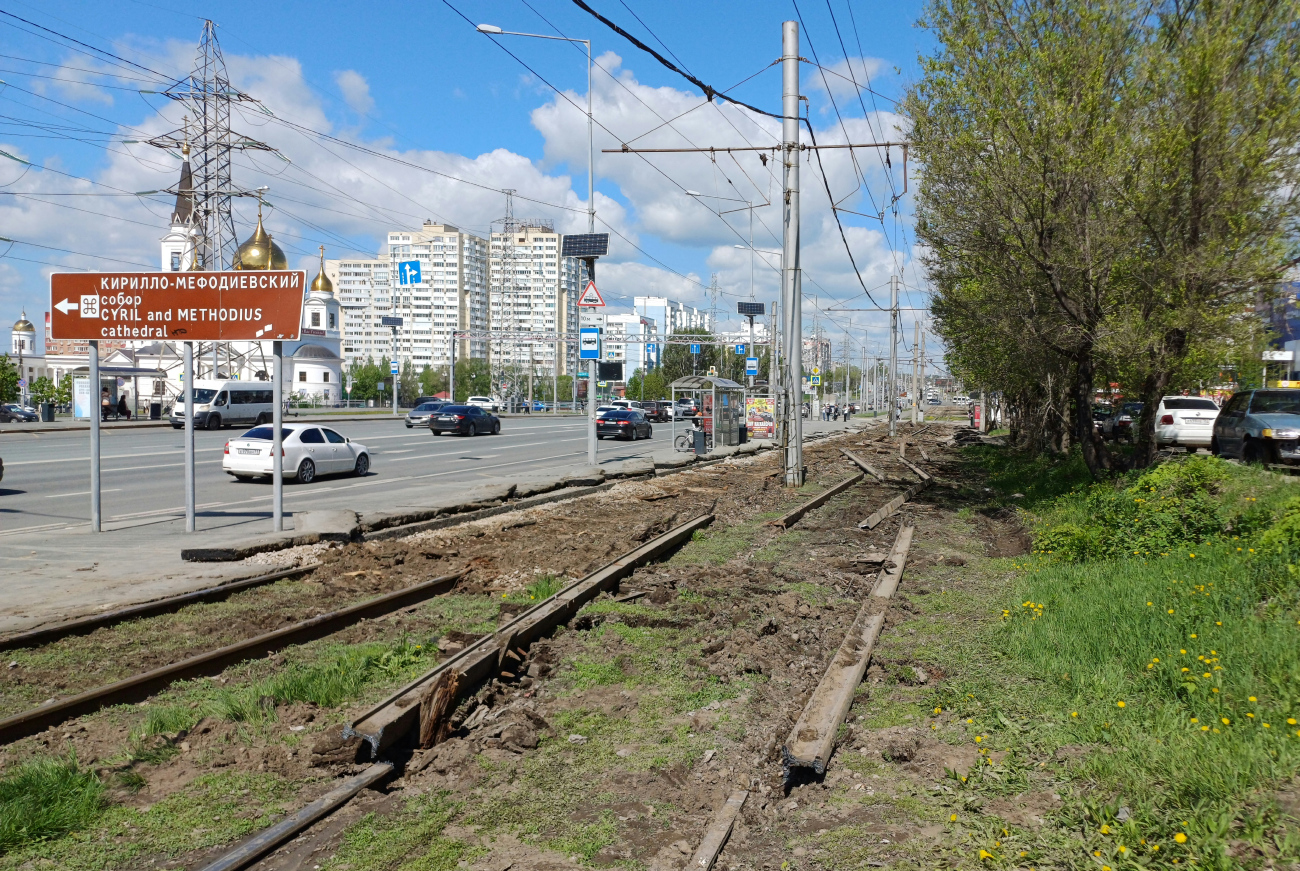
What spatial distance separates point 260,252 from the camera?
270ft

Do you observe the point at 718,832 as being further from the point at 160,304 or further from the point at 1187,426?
the point at 1187,426

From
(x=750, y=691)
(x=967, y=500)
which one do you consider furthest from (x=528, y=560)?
(x=967, y=500)

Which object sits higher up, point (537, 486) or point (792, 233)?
point (792, 233)

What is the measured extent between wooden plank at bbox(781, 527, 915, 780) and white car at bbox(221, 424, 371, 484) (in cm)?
1703

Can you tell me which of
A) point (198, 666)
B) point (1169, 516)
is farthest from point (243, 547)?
point (1169, 516)

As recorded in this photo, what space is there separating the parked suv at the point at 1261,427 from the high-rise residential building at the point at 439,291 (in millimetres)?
141243

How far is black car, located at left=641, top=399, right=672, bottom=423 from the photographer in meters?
76.1

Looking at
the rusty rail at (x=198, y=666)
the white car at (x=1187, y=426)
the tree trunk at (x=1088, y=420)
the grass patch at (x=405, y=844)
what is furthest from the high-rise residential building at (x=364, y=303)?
the grass patch at (x=405, y=844)

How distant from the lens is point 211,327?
14.5 m

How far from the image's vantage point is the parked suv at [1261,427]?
17.2 metres

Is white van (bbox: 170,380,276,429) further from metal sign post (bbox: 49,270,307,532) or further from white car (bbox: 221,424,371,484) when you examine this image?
metal sign post (bbox: 49,270,307,532)

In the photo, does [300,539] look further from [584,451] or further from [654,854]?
[584,451]

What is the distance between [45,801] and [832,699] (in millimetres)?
4497

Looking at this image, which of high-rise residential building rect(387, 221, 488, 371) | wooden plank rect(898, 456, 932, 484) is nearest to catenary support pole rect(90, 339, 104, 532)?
wooden plank rect(898, 456, 932, 484)
